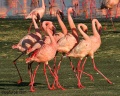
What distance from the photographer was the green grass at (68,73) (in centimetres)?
954

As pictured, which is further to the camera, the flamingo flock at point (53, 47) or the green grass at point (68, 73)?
the flamingo flock at point (53, 47)

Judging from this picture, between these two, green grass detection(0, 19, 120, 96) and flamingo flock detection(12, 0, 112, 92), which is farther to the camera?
flamingo flock detection(12, 0, 112, 92)

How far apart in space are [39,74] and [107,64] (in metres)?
1.94

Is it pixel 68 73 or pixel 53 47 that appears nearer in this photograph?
pixel 53 47

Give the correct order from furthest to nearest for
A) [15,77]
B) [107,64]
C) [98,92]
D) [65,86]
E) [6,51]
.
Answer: [6,51] < [107,64] < [15,77] < [65,86] < [98,92]

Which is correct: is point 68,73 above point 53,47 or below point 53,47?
below

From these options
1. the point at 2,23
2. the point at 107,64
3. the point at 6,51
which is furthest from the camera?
the point at 2,23

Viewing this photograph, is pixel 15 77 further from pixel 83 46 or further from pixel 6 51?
pixel 6 51

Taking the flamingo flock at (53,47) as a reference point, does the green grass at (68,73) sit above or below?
below

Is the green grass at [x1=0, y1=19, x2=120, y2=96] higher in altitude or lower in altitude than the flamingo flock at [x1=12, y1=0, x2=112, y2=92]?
lower

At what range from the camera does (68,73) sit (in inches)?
468

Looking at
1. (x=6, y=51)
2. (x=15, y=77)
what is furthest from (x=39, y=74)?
(x=6, y=51)

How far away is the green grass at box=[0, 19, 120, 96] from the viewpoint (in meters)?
9.54

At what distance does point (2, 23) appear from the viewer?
21.1 metres
